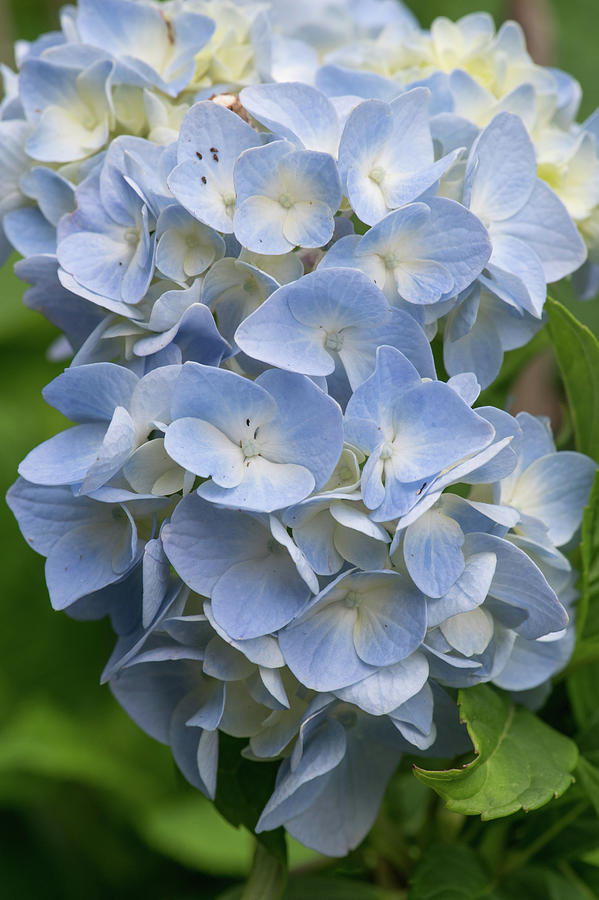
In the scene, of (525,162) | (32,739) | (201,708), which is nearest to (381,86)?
(525,162)

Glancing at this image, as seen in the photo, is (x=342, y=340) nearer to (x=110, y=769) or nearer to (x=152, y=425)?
(x=152, y=425)

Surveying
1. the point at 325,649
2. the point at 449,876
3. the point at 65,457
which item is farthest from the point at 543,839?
the point at 65,457

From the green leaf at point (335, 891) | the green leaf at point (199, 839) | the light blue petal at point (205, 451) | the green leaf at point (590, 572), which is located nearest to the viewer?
the light blue petal at point (205, 451)

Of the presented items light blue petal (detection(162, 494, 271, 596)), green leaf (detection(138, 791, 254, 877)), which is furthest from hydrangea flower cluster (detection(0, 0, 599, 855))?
green leaf (detection(138, 791, 254, 877))

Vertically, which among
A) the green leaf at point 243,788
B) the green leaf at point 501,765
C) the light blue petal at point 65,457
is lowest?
the green leaf at point 243,788

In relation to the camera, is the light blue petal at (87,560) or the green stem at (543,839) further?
the green stem at (543,839)

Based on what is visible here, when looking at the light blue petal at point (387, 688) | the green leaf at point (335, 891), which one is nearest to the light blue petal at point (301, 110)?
the light blue petal at point (387, 688)

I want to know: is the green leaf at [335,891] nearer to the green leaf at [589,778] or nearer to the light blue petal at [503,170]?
the green leaf at [589,778]
